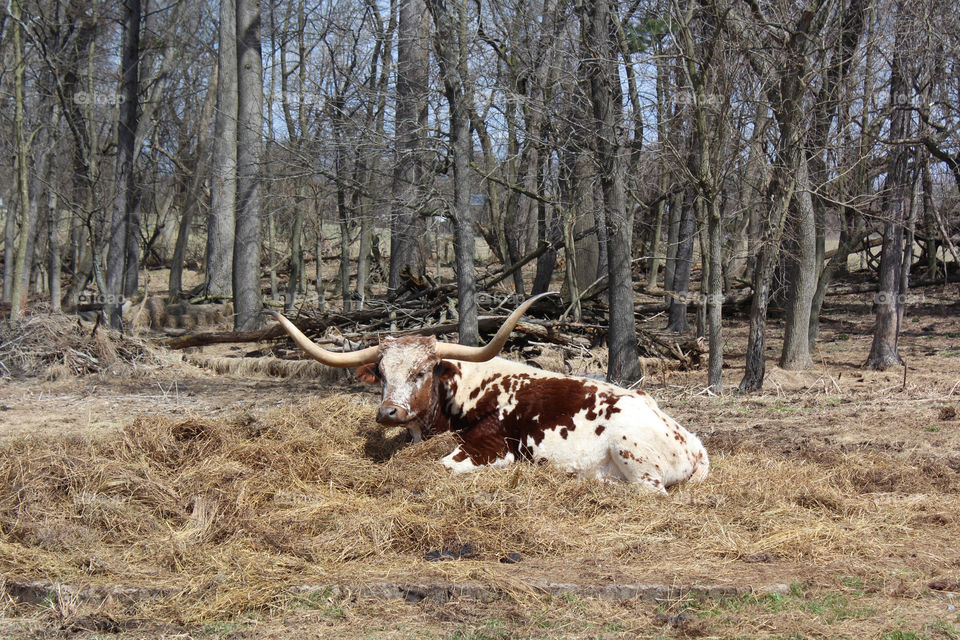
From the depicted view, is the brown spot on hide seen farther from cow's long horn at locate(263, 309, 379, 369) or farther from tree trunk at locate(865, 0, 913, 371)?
tree trunk at locate(865, 0, 913, 371)

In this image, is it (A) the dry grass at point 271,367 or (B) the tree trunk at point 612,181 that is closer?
(B) the tree trunk at point 612,181

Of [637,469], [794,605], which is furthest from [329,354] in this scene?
[794,605]

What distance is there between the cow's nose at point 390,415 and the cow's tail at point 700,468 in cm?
218

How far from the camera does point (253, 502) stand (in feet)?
18.2

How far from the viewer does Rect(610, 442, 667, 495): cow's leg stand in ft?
Result: 19.9

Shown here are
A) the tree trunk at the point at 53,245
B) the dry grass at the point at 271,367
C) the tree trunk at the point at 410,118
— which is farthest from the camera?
the tree trunk at the point at 53,245

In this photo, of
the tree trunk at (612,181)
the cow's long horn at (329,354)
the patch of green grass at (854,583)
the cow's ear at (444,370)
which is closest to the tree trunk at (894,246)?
the tree trunk at (612,181)

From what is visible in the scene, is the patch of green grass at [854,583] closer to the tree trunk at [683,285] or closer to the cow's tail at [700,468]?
the cow's tail at [700,468]

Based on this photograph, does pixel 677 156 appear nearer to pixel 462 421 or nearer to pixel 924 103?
pixel 462 421

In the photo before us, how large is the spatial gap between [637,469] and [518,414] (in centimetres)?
105

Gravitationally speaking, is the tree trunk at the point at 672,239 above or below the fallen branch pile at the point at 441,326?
above

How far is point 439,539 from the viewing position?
16.5 feet

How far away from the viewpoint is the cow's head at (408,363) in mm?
6492

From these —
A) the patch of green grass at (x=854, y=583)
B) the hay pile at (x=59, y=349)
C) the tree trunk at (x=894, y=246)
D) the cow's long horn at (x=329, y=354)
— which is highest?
the tree trunk at (x=894, y=246)
